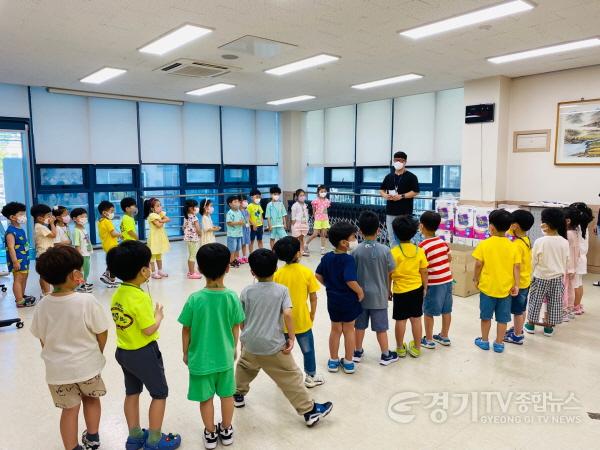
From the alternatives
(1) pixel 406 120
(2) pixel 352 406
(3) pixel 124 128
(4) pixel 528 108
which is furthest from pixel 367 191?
(2) pixel 352 406

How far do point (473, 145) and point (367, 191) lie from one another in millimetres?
2762

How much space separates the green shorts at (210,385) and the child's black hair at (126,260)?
56 centimetres

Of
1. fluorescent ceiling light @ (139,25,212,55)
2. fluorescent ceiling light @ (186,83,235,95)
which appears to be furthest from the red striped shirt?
fluorescent ceiling light @ (186,83,235,95)

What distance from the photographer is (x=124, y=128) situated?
770 centimetres

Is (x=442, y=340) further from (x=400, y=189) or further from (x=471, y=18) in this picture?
(x=471, y=18)

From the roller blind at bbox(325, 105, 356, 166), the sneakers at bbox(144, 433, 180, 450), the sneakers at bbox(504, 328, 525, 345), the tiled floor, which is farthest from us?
the roller blind at bbox(325, 105, 356, 166)

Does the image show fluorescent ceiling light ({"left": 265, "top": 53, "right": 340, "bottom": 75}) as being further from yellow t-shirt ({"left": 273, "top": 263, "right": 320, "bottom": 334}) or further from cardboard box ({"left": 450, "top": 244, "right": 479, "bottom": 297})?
yellow t-shirt ({"left": 273, "top": 263, "right": 320, "bottom": 334})

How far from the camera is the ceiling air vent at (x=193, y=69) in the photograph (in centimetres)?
515

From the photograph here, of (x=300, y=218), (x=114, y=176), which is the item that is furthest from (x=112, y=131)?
(x=300, y=218)

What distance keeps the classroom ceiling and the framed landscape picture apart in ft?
1.74

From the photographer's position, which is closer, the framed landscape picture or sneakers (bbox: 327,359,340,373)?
sneakers (bbox: 327,359,340,373)

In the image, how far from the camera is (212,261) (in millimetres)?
1909

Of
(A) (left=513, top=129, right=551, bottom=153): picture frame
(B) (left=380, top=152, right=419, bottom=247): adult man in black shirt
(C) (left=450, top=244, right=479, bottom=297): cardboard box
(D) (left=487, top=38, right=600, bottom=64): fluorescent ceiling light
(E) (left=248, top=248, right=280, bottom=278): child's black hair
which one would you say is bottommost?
(C) (left=450, top=244, right=479, bottom=297): cardboard box

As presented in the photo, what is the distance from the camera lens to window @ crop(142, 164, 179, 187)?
8.20m
